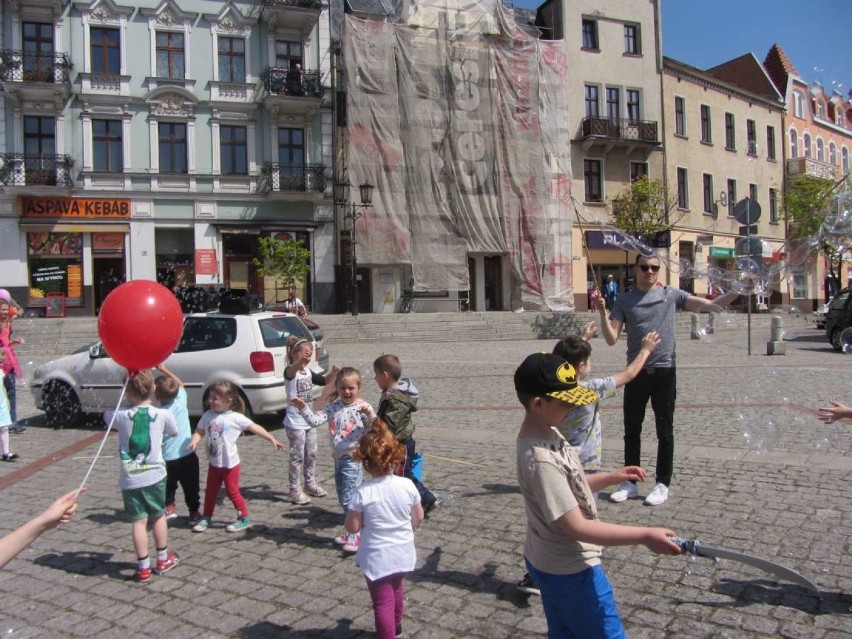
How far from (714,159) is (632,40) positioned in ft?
28.0

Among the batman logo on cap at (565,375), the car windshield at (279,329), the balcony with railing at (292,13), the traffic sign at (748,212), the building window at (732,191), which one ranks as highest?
the balcony with railing at (292,13)

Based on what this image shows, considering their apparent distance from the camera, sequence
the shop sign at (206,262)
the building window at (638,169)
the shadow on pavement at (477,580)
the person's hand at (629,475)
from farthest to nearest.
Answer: the building window at (638,169) → the shop sign at (206,262) → the shadow on pavement at (477,580) → the person's hand at (629,475)

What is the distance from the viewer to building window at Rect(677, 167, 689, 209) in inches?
1448

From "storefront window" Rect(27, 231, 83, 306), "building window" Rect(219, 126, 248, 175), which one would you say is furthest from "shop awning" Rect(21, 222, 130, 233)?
"building window" Rect(219, 126, 248, 175)

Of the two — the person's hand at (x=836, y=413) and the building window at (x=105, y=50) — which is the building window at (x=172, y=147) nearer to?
the building window at (x=105, y=50)

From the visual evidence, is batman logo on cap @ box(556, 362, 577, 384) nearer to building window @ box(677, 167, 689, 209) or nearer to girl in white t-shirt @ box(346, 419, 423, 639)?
girl in white t-shirt @ box(346, 419, 423, 639)

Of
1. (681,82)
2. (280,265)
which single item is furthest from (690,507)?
(681,82)

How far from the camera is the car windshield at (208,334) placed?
29.1 ft

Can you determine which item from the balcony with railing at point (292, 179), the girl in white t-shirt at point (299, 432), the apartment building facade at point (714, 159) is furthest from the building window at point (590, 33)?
the girl in white t-shirt at point (299, 432)

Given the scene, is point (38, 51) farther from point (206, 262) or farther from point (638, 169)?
point (638, 169)

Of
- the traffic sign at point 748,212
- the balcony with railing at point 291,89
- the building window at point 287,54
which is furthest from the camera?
the building window at point 287,54

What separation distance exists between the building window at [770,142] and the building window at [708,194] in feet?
17.7

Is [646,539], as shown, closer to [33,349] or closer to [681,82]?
[33,349]

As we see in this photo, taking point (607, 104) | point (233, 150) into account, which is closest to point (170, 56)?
point (233, 150)
